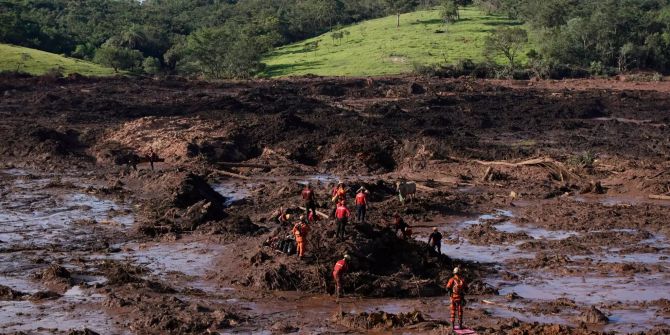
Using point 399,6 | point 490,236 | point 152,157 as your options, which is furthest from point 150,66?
point 490,236

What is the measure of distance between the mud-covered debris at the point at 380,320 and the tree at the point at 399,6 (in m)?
80.3

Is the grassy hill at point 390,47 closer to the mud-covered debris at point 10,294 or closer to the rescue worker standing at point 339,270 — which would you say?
the rescue worker standing at point 339,270

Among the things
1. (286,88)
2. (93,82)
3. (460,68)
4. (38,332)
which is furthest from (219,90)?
(38,332)

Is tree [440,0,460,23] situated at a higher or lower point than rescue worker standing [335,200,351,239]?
higher

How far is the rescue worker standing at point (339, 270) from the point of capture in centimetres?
1805

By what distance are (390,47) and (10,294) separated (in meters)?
66.0

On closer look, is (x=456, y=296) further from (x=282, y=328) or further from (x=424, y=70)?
(x=424, y=70)

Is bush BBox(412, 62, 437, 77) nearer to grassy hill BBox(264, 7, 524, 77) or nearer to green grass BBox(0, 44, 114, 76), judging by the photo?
grassy hill BBox(264, 7, 524, 77)

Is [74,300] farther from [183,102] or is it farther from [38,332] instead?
[183,102]

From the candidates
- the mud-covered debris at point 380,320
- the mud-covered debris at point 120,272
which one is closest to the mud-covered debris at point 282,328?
the mud-covered debris at point 380,320

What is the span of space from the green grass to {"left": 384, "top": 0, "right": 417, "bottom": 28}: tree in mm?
34718

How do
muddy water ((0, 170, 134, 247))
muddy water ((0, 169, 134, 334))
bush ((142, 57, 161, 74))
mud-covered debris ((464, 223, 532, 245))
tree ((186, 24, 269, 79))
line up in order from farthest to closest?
bush ((142, 57, 161, 74)) < tree ((186, 24, 269, 79)) < muddy water ((0, 170, 134, 247)) < mud-covered debris ((464, 223, 532, 245)) < muddy water ((0, 169, 134, 334))

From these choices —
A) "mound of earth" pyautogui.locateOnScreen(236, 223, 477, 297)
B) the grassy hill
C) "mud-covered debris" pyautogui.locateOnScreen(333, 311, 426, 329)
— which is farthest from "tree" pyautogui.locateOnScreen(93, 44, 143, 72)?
"mud-covered debris" pyautogui.locateOnScreen(333, 311, 426, 329)

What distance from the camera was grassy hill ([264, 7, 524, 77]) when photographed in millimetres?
76125
